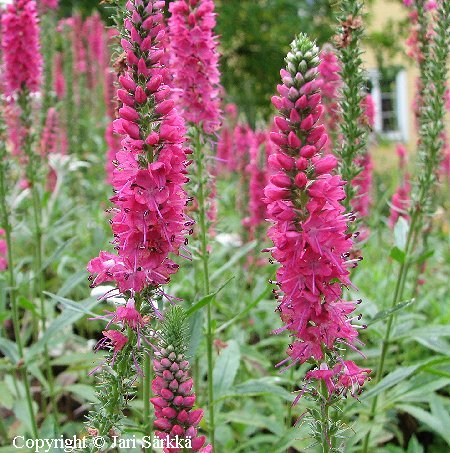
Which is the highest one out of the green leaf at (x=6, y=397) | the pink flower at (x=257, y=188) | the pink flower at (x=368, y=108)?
the pink flower at (x=368, y=108)

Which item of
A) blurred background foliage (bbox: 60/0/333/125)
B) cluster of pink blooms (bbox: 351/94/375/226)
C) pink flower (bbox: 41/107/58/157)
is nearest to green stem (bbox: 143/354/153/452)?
cluster of pink blooms (bbox: 351/94/375/226)

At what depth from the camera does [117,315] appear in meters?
2.02

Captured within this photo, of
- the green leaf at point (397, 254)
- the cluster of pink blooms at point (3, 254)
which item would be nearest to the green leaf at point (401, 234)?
the green leaf at point (397, 254)

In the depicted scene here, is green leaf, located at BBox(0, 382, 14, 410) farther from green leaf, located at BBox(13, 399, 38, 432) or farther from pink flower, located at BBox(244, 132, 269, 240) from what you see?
pink flower, located at BBox(244, 132, 269, 240)

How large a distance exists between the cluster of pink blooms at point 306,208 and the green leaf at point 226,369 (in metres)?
1.42

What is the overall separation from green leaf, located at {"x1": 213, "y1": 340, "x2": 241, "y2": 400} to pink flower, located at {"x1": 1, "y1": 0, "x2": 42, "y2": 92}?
2.12 meters

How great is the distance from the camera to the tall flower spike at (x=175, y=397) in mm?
1936

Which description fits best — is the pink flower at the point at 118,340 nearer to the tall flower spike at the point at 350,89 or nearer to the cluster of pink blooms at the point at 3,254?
the tall flower spike at the point at 350,89

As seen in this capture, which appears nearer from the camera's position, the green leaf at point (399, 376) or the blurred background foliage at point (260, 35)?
the green leaf at point (399, 376)

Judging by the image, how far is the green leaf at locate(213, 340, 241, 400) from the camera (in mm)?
3277

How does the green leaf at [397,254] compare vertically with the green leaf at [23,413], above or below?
above

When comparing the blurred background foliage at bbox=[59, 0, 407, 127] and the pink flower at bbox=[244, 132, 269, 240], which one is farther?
the blurred background foliage at bbox=[59, 0, 407, 127]

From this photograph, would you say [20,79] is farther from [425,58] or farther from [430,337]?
[430,337]

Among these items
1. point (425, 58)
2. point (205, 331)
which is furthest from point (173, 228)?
point (425, 58)
